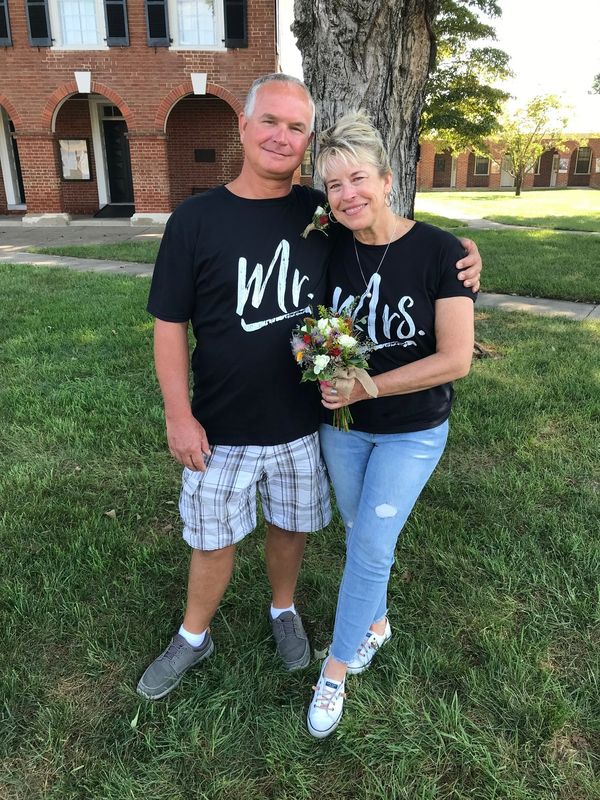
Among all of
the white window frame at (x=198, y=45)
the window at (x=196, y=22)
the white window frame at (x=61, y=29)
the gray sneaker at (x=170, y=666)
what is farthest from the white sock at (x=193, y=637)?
the white window frame at (x=61, y=29)

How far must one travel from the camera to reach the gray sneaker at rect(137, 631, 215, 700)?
2.16 m

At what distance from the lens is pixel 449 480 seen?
3502 mm

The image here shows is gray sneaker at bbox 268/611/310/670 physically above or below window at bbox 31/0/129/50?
below

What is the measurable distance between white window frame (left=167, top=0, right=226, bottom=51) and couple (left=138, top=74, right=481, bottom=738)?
51.7 ft

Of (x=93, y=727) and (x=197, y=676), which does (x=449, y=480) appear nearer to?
(x=197, y=676)

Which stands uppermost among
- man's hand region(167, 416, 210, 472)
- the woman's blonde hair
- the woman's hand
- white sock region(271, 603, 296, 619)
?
the woman's blonde hair

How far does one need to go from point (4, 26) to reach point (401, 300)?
18.0 m

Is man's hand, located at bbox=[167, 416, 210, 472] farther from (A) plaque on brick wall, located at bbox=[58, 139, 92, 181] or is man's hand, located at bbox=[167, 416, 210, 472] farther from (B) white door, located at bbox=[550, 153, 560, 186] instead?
(B) white door, located at bbox=[550, 153, 560, 186]

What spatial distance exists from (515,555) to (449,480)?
73 cm

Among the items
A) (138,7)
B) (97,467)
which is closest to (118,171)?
(138,7)

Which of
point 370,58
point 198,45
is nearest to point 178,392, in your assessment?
point 370,58

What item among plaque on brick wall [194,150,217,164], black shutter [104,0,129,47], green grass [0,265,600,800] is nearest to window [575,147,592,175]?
plaque on brick wall [194,150,217,164]

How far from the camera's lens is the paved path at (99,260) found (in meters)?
7.06

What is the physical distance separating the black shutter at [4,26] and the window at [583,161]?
47.4 meters
